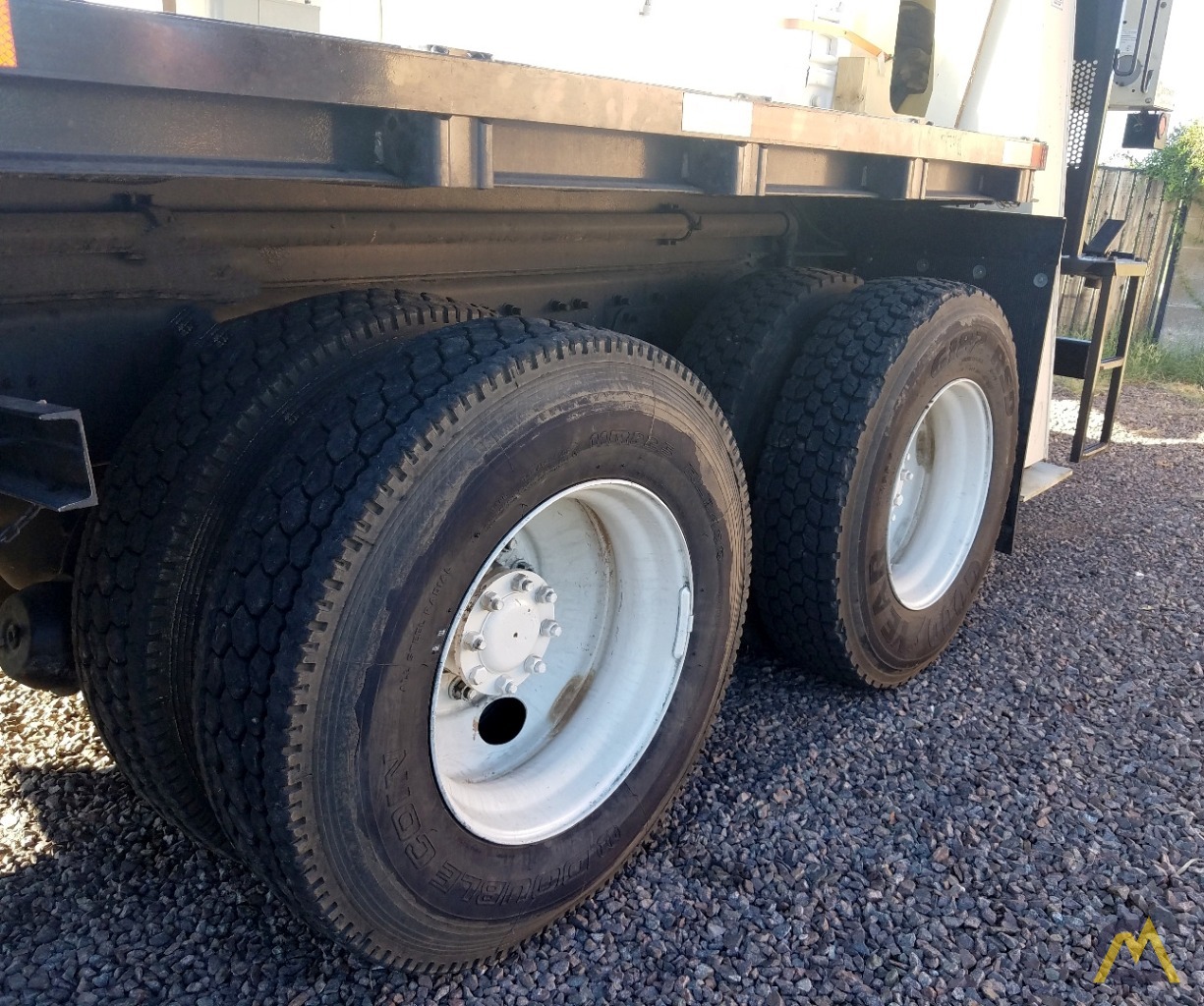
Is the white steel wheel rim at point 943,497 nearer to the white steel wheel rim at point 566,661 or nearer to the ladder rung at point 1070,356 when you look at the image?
the white steel wheel rim at point 566,661

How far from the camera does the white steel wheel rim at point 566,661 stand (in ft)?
7.34

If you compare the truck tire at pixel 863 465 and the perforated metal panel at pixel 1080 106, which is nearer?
the truck tire at pixel 863 465

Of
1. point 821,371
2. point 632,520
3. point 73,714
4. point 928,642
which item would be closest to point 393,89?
point 632,520

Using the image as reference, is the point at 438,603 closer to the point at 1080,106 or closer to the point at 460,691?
the point at 460,691

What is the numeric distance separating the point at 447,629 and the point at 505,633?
36 cm

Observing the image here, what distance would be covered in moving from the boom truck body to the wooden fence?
712 cm

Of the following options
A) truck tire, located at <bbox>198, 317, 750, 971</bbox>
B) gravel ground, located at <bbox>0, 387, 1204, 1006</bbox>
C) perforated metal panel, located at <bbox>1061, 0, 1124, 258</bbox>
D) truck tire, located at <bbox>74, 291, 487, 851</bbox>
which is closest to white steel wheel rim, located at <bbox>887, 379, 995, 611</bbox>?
gravel ground, located at <bbox>0, 387, 1204, 1006</bbox>

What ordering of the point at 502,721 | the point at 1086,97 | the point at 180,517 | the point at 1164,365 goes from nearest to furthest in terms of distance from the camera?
1. the point at 180,517
2. the point at 502,721
3. the point at 1086,97
4. the point at 1164,365

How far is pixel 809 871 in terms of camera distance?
8.30 ft

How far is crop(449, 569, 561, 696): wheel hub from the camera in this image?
7.29ft

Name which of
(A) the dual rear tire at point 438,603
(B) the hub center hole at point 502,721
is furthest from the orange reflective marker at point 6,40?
(B) the hub center hole at point 502,721

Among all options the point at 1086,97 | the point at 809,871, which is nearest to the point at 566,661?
the point at 809,871

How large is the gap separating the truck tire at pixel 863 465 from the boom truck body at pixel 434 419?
1cm

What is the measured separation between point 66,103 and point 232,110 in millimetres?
241
